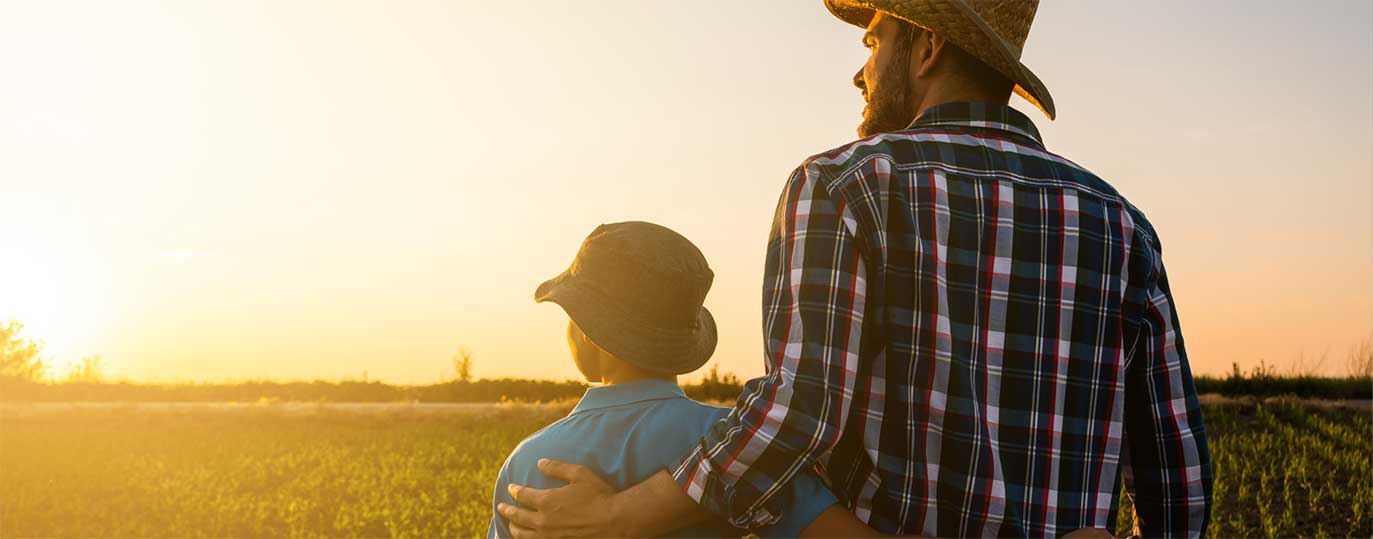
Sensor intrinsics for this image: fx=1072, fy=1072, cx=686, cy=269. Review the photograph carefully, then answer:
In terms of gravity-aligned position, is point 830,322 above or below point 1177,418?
above

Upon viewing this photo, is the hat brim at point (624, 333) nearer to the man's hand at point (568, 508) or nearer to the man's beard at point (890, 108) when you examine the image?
the man's hand at point (568, 508)

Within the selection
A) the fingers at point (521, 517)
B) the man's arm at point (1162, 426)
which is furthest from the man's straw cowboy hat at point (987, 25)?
the fingers at point (521, 517)

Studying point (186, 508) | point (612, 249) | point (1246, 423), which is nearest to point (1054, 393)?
point (612, 249)

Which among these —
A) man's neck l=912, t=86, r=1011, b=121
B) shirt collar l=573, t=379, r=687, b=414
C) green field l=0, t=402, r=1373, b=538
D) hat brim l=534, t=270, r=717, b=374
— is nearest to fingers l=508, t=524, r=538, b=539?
shirt collar l=573, t=379, r=687, b=414

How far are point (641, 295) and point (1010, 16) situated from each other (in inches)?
36.9

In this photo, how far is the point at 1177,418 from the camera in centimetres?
215

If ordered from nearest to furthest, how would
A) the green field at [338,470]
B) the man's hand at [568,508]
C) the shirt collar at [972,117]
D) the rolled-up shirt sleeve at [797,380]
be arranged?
the rolled-up shirt sleeve at [797,380], the man's hand at [568,508], the shirt collar at [972,117], the green field at [338,470]

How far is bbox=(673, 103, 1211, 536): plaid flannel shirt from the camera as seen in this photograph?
5.84 ft

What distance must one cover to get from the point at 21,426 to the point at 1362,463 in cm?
1169

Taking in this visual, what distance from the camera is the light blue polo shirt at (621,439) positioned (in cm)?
216

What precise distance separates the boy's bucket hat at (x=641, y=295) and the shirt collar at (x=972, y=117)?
23.2 inches

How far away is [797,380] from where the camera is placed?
68.9 inches

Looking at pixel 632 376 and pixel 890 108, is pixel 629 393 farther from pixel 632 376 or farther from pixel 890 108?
pixel 890 108

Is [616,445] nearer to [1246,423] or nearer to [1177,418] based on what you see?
[1177,418]
